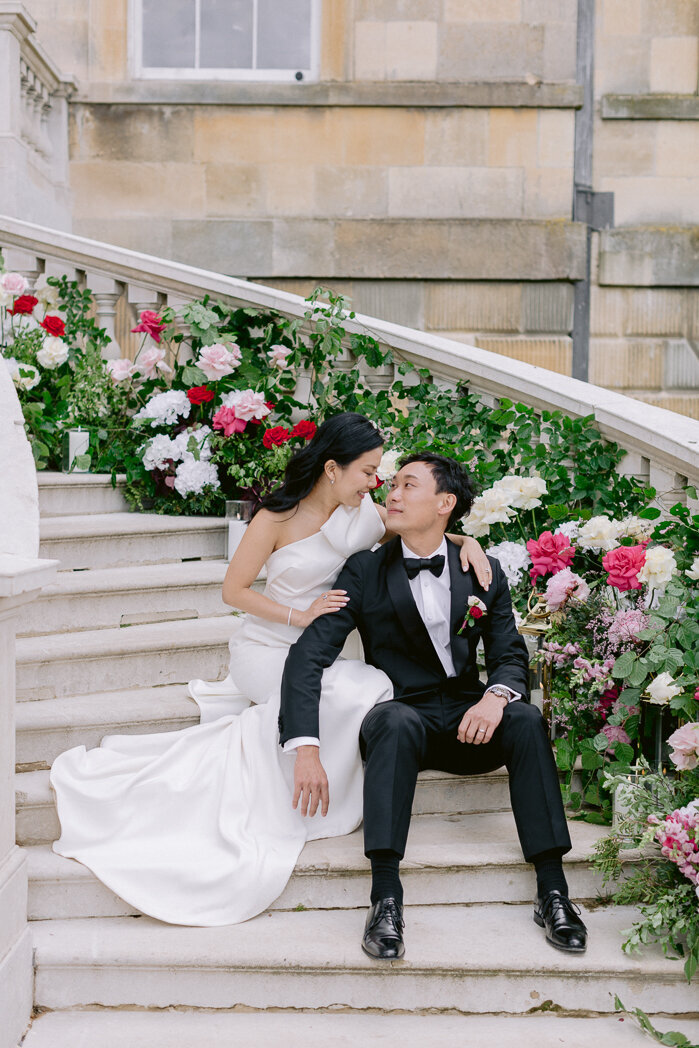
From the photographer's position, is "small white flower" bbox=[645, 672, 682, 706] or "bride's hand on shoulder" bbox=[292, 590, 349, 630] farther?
"bride's hand on shoulder" bbox=[292, 590, 349, 630]

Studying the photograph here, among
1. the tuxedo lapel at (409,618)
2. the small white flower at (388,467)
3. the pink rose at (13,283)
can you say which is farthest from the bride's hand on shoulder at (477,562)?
the pink rose at (13,283)

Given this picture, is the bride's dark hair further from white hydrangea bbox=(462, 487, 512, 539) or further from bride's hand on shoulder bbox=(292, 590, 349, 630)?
white hydrangea bbox=(462, 487, 512, 539)

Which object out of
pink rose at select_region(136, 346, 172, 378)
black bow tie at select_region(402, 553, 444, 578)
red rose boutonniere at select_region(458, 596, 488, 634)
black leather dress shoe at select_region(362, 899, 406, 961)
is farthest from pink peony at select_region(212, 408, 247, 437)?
black leather dress shoe at select_region(362, 899, 406, 961)

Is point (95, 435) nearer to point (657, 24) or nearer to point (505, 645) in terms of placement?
point (505, 645)

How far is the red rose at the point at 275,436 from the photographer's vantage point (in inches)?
184

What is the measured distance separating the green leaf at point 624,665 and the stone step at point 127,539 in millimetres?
2210

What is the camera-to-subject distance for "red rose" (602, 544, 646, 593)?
335cm

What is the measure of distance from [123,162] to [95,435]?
2.77m

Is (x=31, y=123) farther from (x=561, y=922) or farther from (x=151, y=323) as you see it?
(x=561, y=922)

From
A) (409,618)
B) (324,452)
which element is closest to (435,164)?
(324,452)

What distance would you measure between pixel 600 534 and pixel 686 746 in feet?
2.95

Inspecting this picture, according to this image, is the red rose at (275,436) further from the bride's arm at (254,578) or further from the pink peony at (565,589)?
the pink peony at (565,589)

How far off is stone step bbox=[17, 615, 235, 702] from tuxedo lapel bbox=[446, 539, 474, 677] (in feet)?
3.46

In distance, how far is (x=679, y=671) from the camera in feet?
10.8
